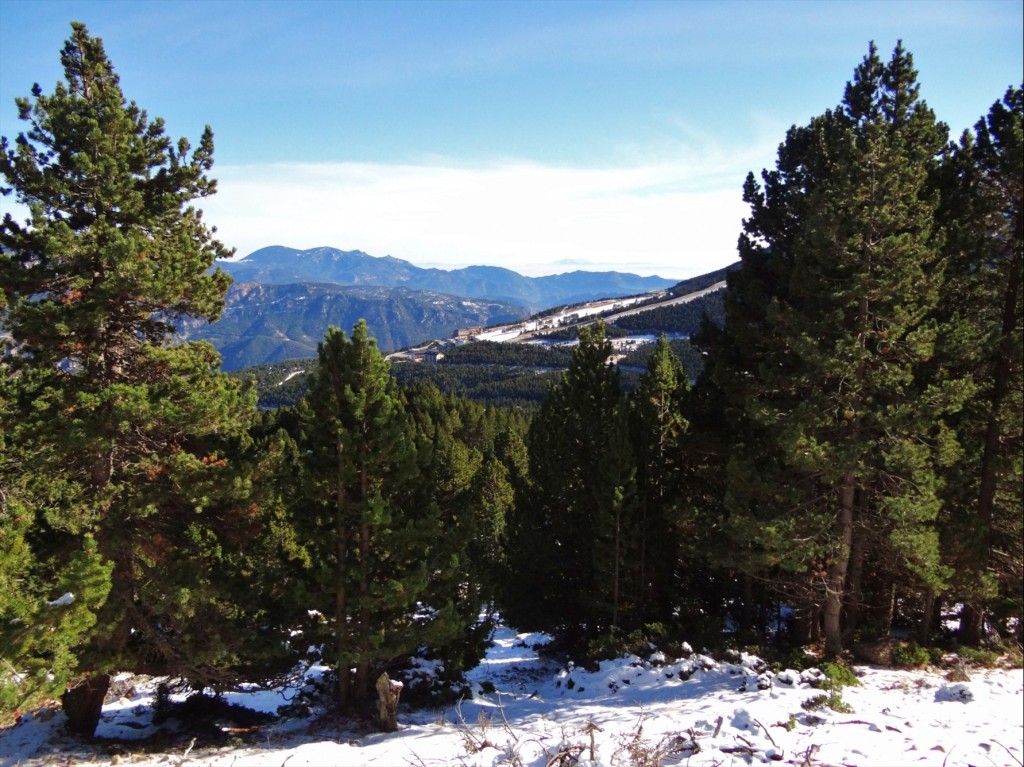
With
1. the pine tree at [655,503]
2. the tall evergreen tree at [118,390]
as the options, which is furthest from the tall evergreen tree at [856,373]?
the tall evergreen tree at [118,390]

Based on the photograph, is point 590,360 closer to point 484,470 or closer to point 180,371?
point 180,371

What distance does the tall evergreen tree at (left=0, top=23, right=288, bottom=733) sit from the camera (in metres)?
10.6

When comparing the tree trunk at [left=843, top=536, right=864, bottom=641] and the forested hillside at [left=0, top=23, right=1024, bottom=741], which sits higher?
the forested hillside at [left=0, top=23, right=1024, bottom=741]

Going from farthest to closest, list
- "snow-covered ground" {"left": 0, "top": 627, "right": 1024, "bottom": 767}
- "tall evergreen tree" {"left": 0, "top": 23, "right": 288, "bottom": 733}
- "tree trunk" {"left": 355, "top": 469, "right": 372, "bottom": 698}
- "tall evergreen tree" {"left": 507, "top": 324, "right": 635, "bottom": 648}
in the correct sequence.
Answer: "tall evergreen tree" {"left": 507, "top": 324, "right": 635, "bottom": 648} < "tree trunk" {"left": 355, "top": 469, "right": 372, "bottom": 698} < "tall evergreen tree" {"left": 0, "top": 23, "right": 288, "bottom": 733} < "snow-covered ground" {"left": 0, "top": 627, "right": 1024, "bottom": 767}

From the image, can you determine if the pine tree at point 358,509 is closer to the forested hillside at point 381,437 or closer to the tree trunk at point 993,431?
the forested hillside at point 381,437

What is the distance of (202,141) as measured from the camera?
1201 centimetres

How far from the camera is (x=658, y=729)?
33.1 ft

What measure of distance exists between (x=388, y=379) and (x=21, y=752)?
30.1 feet

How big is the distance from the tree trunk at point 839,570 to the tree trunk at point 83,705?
14929 millimetres

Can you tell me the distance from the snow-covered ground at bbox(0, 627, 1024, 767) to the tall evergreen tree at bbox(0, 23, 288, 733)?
5.44 ft

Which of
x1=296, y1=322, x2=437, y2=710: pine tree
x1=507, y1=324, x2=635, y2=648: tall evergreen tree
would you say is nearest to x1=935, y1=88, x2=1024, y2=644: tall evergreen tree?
x1=507, y1=324, x2=635, y2=648: tall evergreen tree

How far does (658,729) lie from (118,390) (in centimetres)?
1071

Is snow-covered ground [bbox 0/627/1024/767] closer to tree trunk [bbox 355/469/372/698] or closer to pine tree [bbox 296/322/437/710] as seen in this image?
tree trunk [bbox 355/469/372/698]

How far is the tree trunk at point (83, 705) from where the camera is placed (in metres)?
12.0
